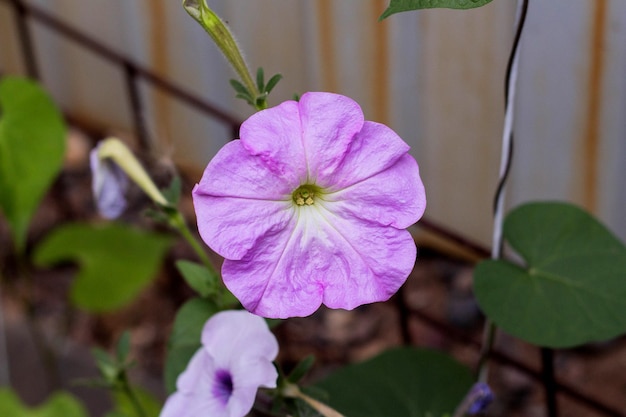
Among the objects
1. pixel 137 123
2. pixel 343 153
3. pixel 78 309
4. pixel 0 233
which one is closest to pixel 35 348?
pixel 78 309

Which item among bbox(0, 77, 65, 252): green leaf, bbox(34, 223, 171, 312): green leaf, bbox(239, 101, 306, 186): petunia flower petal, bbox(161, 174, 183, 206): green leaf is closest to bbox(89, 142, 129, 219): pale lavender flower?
bbox(161, 174, 183, 206): green leaf

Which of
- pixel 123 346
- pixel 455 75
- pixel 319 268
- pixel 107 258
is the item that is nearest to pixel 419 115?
pixel 455 75

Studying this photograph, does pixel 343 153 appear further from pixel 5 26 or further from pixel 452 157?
pixel 5 26

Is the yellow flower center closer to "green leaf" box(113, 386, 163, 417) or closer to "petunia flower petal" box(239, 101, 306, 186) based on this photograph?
"petunia flower petal" box(239, 101, 306, 186)

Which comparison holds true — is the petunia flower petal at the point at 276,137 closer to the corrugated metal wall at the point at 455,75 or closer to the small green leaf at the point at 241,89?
the small green leaf at the point at 241,89

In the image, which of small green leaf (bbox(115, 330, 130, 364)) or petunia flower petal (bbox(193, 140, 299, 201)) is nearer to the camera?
petunia flower petal (bbox(193, 140, 299, 201))

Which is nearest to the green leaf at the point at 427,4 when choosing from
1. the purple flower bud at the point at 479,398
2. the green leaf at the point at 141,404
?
the purple flower bud at the point at 479,398

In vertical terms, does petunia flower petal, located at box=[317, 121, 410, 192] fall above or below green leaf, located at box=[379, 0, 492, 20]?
below
